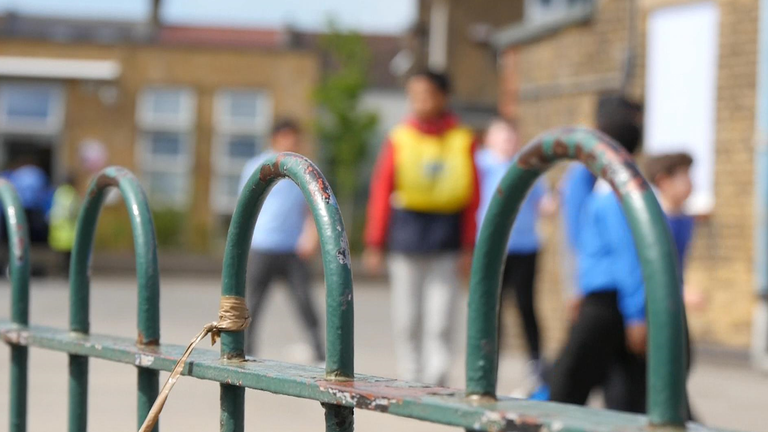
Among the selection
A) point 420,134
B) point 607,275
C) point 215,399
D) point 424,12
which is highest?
point 424,12

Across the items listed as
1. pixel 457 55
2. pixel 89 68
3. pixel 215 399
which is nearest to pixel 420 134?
pixel 215 399

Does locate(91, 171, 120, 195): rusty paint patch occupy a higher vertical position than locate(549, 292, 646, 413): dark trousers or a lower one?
higher

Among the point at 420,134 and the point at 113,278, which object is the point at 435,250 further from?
the point at 113,278

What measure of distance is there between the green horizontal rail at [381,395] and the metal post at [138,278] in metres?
0.05

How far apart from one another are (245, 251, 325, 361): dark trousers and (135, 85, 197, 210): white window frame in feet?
90.7

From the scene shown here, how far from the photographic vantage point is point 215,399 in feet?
22.0

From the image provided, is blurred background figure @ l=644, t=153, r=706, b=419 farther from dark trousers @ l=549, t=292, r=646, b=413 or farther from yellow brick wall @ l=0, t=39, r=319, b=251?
yellow brick wall @ l=0, t=39, r=319, b=251

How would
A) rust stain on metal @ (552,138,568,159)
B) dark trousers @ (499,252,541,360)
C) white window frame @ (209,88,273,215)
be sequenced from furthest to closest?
white window frame @ (209,88,273,215) < dark trousers @ (499,252,541,360) < rust stain on metal @ (552,138,568,159)

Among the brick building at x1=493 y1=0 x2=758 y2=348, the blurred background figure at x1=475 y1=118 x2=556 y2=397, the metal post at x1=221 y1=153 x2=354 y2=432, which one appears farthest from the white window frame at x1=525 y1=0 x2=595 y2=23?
the metal post at x1=221 y1=153 x2=354 y2=432

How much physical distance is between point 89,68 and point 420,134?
3001cm

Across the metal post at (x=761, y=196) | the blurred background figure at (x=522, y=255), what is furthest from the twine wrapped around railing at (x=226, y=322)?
the metal post at (x=761, y=196)

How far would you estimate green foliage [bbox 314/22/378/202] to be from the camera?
3434 centimetres

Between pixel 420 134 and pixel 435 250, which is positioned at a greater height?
pixel 420 134

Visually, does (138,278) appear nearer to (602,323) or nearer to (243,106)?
(602,323)
